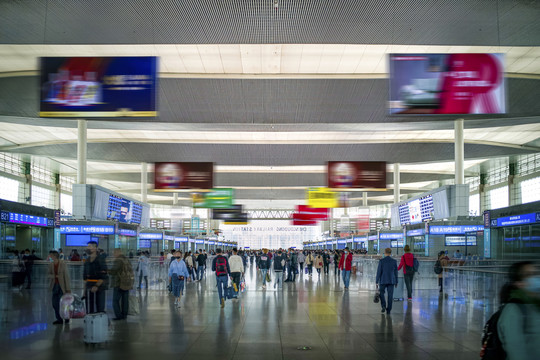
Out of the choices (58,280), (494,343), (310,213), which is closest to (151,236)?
(310,213)

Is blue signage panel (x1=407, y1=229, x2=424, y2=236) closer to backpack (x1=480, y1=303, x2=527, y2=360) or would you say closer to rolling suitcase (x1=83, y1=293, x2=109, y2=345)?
rolling suitcase (x1=83, y1=293, x2=109, y2=345)

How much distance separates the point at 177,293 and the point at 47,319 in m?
3.86

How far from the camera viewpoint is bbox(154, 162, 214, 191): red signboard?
2636 centimetres

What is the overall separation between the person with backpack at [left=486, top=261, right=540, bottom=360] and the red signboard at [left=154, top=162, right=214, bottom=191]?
22.2 metres

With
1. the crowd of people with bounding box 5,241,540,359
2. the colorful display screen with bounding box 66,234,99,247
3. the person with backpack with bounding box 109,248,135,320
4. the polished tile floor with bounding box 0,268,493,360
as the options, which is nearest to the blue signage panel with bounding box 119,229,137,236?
the colorful display screen with bounding box 66,234,99,247

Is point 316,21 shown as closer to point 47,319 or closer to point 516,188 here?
point 47,319

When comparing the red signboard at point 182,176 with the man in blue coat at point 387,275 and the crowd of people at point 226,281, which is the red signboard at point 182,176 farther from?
the man in blue coat at point 387,275

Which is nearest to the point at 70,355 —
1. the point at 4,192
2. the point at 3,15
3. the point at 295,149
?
the point at 3,15

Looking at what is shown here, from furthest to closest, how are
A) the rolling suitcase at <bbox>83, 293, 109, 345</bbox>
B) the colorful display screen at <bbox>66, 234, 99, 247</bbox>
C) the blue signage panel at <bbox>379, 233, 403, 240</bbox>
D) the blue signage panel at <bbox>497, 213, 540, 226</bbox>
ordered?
the blue signage panel at <bbox>379, 233, 403, 240</bbox>, the colorful display screen at <bbox>66, 234, 99, 247</bbox>, the blue signage panel at <bbox>497, 213, 540, 226</bbox>, the rolling suitcase at <bbox>83, 293, 109, 345</bbox>

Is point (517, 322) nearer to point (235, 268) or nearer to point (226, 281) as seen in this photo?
point (226, 281)

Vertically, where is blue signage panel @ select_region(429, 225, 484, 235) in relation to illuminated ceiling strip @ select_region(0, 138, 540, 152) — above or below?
below

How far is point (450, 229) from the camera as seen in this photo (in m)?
29.2

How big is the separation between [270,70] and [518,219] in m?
14.4

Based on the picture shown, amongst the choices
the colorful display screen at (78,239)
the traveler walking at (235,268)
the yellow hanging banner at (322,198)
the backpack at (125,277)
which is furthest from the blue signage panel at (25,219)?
the backpack at (125,277)
